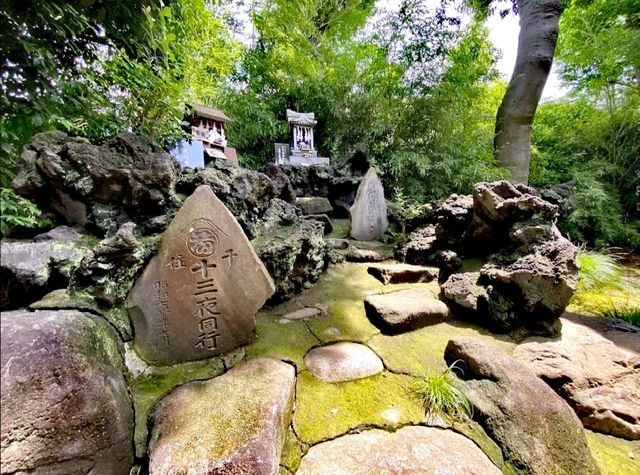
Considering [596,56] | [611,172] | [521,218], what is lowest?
[521,218]

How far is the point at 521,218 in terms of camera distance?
10.4ft

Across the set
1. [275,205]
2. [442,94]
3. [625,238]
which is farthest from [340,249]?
[625,238]

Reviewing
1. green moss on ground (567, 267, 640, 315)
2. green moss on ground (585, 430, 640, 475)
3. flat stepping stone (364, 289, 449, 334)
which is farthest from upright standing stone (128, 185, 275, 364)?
green moss on ground (567, 267, 640, 315)

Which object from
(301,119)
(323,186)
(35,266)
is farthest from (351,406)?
(301,119)

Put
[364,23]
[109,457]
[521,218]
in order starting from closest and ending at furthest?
[109,457], [521,218], [364,23]

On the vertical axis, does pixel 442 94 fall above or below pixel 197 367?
above

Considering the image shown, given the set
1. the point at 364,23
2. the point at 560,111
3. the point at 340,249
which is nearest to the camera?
the point at 340,249

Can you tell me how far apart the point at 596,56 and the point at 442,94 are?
4136 mm

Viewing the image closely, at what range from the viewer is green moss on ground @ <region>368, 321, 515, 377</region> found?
2071 mm

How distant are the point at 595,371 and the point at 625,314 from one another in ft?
5.17

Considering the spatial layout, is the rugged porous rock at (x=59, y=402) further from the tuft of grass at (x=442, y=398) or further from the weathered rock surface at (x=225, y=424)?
the tuft of grass at (x=442, y=398)

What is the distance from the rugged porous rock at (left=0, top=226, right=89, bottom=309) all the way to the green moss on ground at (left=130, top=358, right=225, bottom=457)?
77 cm

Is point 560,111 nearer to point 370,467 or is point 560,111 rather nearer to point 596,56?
point 596,56

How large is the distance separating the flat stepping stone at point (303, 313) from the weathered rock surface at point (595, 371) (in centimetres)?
179
